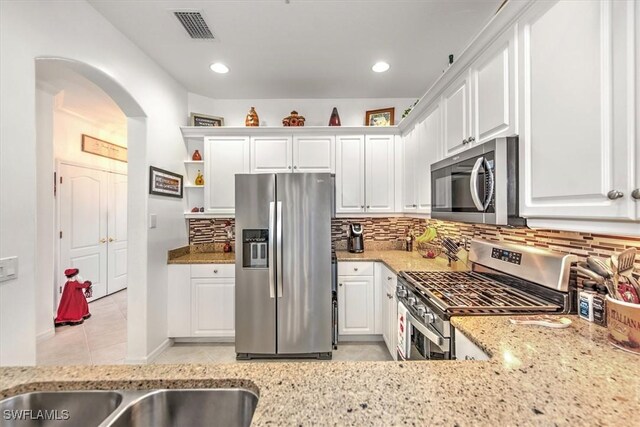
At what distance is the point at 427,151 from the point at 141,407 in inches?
98.6

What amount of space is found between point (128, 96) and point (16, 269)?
1568 millimetres

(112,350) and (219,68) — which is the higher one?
(219,68)

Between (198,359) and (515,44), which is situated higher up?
(515,44)

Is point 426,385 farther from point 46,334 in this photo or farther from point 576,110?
point 46,334

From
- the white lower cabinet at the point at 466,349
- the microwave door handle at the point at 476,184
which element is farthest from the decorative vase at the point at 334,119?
the white lower cabinet at the point at 466,349

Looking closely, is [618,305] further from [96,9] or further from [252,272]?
[96,9]

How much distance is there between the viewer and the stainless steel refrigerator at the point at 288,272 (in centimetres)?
256

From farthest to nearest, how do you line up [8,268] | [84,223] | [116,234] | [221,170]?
[116,234] → [84,223] → [221,170] → [8,268]

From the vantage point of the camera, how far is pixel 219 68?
2721 mm

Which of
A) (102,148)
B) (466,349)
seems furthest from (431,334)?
(102,148)

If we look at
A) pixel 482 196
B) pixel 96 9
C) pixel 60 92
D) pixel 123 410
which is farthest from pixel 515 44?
pixel 60 92

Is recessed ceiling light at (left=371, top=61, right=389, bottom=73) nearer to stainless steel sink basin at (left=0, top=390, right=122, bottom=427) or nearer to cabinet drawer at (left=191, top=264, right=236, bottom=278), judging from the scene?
cabinet drawer at (left=191, top=264, right=236, bottom=278)

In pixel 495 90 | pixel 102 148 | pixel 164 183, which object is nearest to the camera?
pixel 495 90

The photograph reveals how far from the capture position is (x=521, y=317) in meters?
1.25
